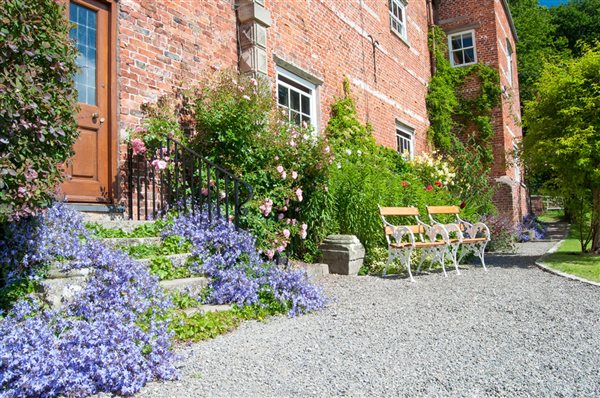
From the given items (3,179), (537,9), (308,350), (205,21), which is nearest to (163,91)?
(205,21)

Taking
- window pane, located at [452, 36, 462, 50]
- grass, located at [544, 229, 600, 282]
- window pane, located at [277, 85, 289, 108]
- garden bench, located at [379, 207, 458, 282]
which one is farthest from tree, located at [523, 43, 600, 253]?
window pane, located at [452, 36, 462, 50]

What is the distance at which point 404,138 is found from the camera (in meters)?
13.0

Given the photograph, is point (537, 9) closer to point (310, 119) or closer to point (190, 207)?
point (310, 119)

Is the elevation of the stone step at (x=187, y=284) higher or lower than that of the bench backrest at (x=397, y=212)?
lower

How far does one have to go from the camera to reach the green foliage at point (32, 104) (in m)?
2.70

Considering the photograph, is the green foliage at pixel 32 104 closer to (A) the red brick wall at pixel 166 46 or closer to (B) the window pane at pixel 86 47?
(B) the window pane at pixel 86 47

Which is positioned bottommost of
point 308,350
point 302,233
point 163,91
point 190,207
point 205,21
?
point 308,350

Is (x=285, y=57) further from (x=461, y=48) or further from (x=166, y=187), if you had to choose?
(x=461, y=48)

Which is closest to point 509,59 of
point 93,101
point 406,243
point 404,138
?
point 404,138

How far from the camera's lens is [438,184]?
9914mm

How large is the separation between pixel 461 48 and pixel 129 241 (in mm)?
14670

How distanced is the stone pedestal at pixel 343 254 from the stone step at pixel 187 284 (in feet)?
8.71

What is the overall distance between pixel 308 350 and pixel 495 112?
13.9m

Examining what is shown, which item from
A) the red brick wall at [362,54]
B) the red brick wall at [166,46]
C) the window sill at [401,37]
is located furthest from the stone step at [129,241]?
the window sill at [401,37]
